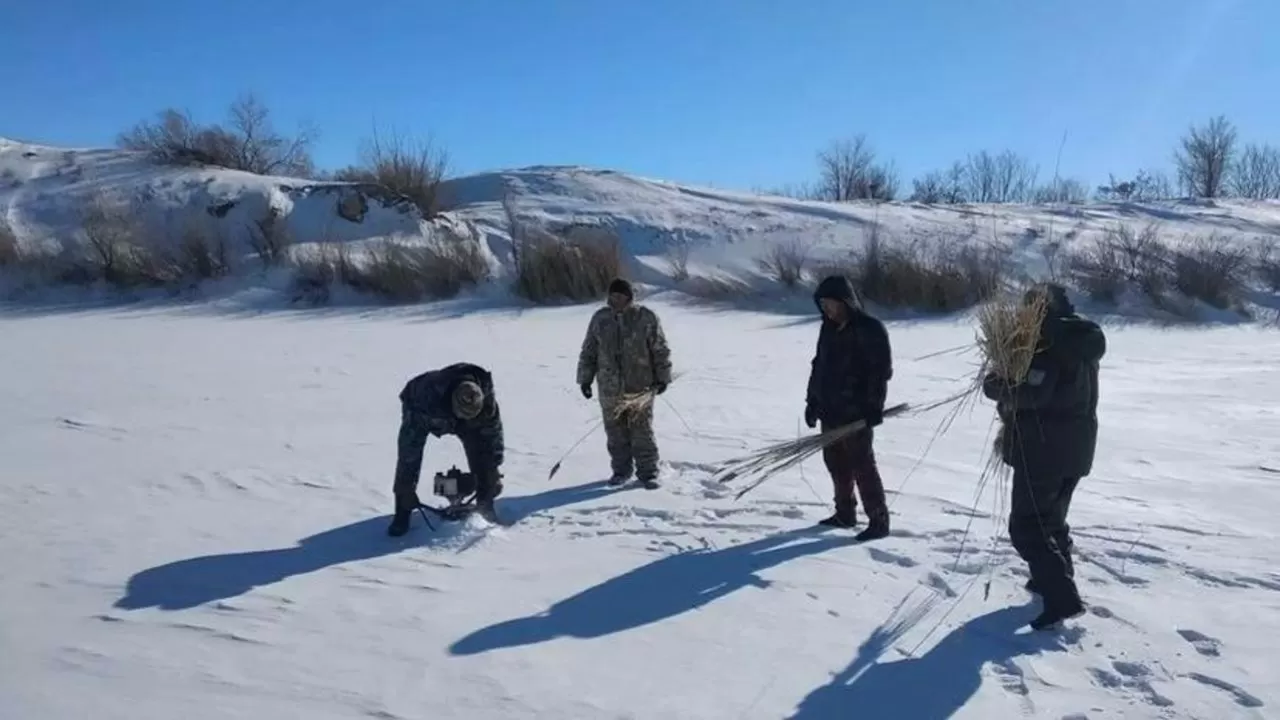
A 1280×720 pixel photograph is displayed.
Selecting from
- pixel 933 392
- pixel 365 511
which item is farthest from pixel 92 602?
pixel 933 392

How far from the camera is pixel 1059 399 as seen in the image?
4.62 metres

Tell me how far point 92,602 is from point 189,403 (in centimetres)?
572

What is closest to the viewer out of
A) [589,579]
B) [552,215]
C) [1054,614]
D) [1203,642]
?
→ [1203,642]

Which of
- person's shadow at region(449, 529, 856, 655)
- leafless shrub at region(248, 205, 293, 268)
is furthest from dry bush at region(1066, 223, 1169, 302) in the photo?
person's shadow at region(449, 529, 856, 655)

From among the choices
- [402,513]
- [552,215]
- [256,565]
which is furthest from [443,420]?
[552,215]

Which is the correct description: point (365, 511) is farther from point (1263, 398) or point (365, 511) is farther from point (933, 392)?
point (1263, 398)

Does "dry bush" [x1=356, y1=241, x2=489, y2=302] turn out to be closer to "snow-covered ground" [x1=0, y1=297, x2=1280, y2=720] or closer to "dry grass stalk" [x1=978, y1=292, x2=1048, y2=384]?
"snow-covered ground" [x1=0, y1=297, x2=1280, y2=720]

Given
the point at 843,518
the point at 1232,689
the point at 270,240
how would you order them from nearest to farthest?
the point at 1232,689 → the point at 843,518 → the point at 270,240

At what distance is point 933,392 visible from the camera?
11.6 meters

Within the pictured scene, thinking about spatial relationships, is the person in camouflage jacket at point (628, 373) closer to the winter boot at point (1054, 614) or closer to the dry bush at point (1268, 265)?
the winter boot at point (1054, 614)

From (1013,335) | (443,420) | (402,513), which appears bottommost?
(402,513)

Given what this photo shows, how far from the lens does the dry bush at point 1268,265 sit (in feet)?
71.1

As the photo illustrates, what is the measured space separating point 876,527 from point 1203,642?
72.6 inches

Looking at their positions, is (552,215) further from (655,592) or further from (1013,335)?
(1013,335)
